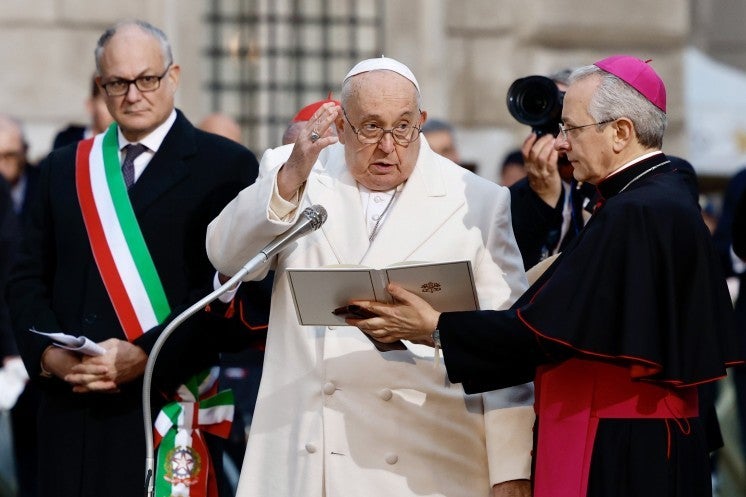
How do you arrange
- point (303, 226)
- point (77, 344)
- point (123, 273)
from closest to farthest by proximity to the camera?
1. point (303, 226)
2. point (77, 344)
3. point (123, 273)

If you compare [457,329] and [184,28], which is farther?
[184,28]

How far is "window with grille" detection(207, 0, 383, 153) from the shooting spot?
14016mm

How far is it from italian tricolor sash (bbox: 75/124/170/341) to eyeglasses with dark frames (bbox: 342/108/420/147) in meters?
1.06

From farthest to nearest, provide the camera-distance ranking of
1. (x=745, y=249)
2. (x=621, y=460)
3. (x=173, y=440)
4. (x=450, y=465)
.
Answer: (x=745, y=249)
(x=173, y=440)
(x=450, y=465)
(x=621, y=460)

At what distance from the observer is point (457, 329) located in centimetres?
502

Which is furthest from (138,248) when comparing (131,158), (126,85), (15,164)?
(15,164)

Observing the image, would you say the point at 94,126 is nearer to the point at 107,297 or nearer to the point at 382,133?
the point at 107,297

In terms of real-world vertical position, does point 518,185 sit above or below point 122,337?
above

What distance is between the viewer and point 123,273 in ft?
19.8

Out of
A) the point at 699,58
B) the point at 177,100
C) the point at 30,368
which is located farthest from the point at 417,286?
the point at 699,58

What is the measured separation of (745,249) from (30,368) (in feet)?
9.51

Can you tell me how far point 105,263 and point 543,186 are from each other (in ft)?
5.22

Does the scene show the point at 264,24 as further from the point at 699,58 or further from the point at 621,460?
the point at 621,460

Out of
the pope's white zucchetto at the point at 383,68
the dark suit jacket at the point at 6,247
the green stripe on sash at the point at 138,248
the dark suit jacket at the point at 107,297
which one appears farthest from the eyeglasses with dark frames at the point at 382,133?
the dark suit jacket at the point at 6,247
